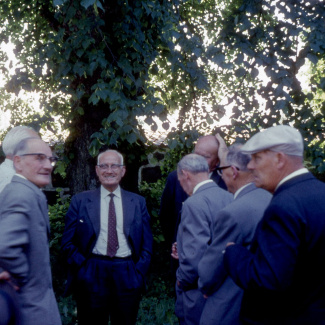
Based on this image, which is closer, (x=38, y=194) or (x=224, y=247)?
(x=224, y=247)

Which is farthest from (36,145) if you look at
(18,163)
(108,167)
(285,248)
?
(285,248)

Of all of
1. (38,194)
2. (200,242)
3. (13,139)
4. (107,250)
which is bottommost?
(107,250)

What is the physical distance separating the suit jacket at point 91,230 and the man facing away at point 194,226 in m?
0.92

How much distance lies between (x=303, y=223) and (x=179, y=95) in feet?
17.2

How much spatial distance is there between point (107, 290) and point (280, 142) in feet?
8.96

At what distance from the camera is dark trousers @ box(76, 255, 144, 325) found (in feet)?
14.4

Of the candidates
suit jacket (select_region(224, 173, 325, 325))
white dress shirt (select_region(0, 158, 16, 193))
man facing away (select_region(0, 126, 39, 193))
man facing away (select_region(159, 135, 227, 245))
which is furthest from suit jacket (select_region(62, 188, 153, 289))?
suit jacket (select_region(224, 173, 325, 325))

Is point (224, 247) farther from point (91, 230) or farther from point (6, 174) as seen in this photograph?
point (91, 230)

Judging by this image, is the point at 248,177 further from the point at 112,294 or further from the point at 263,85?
the point at 263,85

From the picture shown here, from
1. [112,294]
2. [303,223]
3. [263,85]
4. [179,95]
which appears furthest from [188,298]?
[179,95]

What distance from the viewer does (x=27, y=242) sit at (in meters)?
2.72

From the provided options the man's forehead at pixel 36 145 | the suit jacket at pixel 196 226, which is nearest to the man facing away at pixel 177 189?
the suit jacket at pixel 196 226

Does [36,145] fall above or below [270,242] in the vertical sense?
above

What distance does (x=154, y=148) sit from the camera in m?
6.58
